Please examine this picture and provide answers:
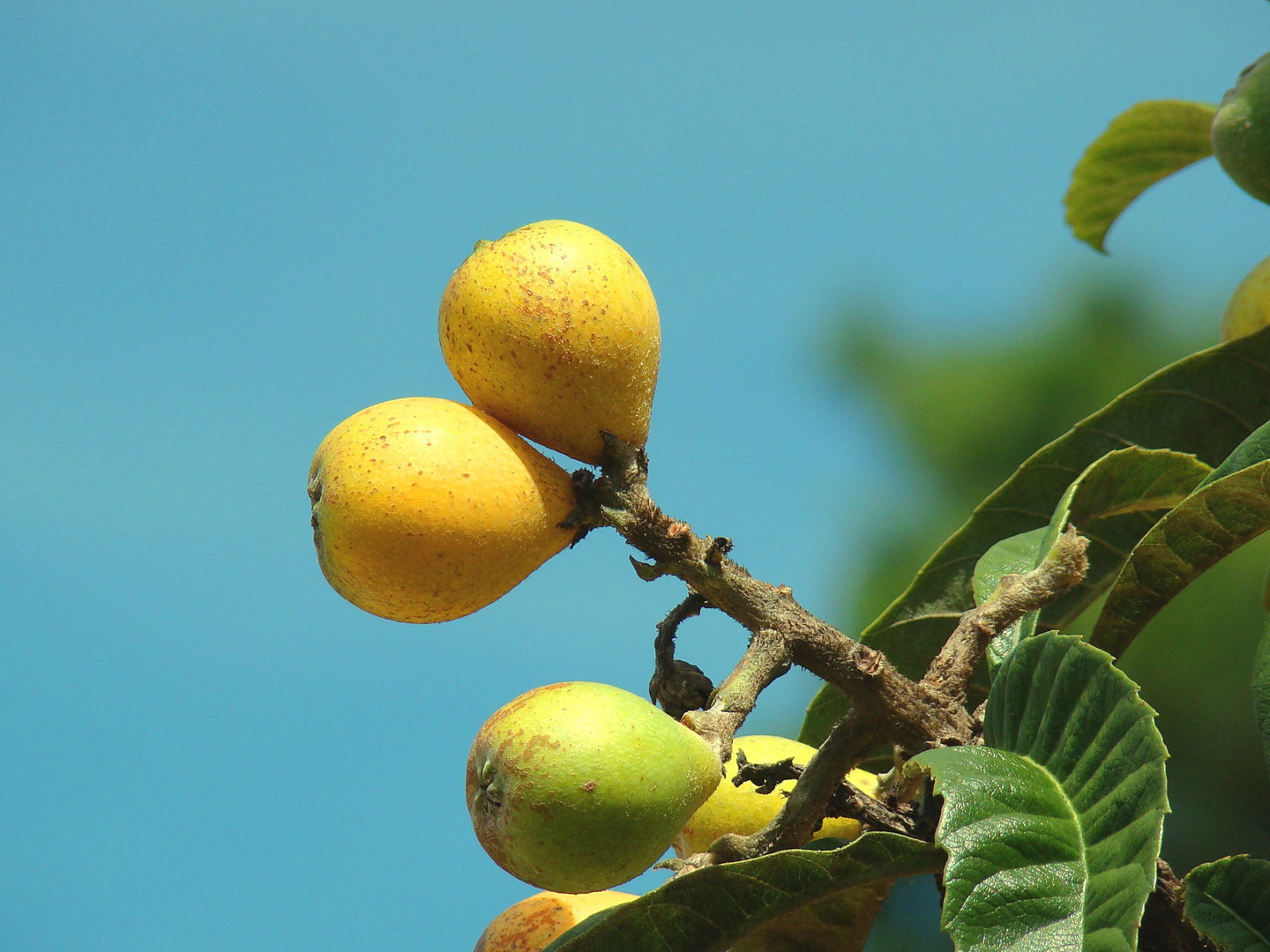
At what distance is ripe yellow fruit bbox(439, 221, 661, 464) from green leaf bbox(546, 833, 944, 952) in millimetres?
398

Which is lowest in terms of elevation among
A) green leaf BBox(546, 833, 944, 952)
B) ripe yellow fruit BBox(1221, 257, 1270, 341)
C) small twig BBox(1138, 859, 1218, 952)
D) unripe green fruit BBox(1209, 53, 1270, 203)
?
small twig BBox(1138, 859, 1218, 952)

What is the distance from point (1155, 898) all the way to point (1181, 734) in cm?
399

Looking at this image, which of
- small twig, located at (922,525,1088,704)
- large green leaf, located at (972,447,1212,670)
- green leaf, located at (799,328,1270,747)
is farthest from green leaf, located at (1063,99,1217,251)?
small twig, located at (922,525,1088,704)

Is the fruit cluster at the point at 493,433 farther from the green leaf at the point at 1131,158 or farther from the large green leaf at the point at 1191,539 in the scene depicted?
the green leaf at the point at 1131,158

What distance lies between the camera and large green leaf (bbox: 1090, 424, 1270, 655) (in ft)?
3.59

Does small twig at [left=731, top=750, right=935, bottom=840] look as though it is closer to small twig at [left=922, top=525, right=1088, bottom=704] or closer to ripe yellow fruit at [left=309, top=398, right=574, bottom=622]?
small twig at [left=922, top=525, right=1088, bottom=704]

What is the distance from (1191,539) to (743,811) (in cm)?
53

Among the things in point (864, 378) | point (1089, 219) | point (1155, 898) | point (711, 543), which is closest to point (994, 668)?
point (1155, 898)

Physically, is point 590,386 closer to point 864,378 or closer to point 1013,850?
point 1013,850

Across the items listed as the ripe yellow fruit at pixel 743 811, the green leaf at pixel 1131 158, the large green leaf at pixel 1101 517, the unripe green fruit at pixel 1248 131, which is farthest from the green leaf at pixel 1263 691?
the green leaf at pixel 1131 158

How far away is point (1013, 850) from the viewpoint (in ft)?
2.95

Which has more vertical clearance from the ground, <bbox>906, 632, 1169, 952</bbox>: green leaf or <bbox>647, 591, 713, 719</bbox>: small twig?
<bbox>647, 591, 713, 719</bbox>: small twig

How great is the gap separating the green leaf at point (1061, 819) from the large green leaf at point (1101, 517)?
22 centimetres

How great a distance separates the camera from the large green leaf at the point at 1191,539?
1.09m
